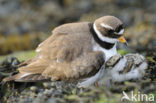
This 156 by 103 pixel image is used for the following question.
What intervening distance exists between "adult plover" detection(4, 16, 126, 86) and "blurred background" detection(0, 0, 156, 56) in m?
4.56

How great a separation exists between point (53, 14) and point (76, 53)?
6.44 meters

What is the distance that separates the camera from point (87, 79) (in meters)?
5.31

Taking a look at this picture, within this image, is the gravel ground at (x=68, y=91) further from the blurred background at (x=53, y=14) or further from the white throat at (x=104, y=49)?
the blurred background at (x=53, y=14)

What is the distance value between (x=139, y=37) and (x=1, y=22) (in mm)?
5060

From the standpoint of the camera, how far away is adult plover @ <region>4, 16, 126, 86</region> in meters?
5.20

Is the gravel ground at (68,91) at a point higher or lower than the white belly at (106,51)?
lower

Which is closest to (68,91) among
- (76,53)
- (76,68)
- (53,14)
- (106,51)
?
(76,68)

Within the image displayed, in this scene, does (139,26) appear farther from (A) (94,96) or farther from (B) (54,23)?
(A) (94,96)

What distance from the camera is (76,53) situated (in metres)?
5.25

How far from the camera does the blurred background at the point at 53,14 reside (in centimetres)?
1049

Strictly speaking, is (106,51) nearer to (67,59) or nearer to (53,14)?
(67,59)

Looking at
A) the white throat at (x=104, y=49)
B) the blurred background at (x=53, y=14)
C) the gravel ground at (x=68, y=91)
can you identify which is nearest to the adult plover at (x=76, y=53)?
the white throat at (x=104, y=49)

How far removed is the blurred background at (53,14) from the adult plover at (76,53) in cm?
456

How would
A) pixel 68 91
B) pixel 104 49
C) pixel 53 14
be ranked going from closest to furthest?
pixel 68 91 → pixel 104 49 → pixel 53 14
